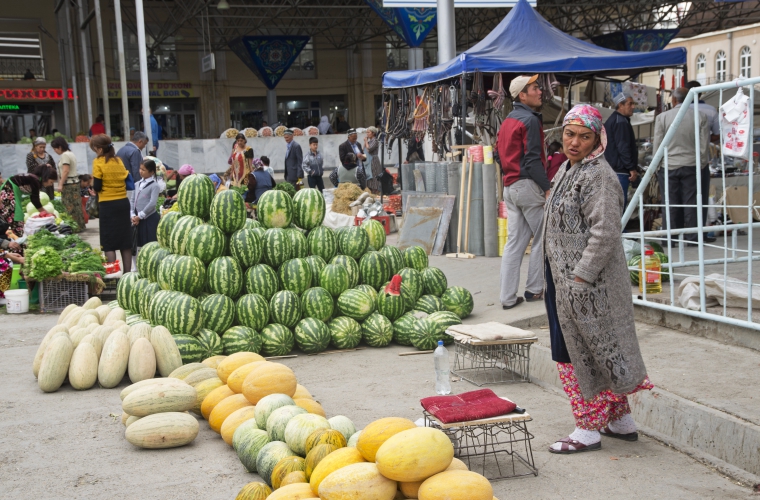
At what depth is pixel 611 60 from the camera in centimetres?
1098

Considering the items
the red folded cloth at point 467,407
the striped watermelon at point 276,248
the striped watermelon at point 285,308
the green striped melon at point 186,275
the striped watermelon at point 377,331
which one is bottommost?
the striped watermelon at point 377,331

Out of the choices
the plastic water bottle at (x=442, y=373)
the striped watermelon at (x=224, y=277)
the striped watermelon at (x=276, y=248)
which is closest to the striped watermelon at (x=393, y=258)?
the striped watermelon at (x=276, y=248)

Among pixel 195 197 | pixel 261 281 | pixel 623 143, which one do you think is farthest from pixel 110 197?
pixel 623 143

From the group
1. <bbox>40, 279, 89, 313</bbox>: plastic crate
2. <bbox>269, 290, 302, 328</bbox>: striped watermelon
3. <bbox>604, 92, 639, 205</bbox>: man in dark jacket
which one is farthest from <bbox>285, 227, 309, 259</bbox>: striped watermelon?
<bbox>604, 92, 639, 205</bbox>: man in dark jacket

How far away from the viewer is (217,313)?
636cm

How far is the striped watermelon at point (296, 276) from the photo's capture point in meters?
6.76

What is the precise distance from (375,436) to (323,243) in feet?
12.6

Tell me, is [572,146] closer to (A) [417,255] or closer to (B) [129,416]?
(B) [129,416]

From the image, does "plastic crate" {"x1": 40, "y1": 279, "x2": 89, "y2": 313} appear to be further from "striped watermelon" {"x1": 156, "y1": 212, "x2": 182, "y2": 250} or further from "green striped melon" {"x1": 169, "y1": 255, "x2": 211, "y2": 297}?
"green striped melon" {"x1": 169, "y1": 255, "x2": 211, "y2": 297}

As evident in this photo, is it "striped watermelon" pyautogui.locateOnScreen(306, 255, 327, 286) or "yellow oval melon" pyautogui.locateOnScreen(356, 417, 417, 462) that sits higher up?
"striped watermelon" pyautogui.locateOnScreen(306, 255, 327, 286)

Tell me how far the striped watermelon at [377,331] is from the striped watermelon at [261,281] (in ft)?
2.93

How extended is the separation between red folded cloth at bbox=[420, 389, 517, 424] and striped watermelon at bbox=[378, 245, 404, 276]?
327cm

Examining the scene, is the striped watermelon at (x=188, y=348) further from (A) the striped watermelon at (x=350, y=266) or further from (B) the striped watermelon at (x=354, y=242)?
(B) the striped watermelon at (x=354, y=242)

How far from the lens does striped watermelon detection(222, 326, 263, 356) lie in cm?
627
